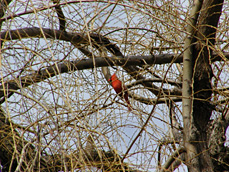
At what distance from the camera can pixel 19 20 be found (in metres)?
2.42

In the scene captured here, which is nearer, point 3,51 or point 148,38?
point 3,51

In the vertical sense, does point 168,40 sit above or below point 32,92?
above

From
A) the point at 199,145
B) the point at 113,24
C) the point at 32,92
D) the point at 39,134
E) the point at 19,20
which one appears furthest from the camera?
the point at 113,24

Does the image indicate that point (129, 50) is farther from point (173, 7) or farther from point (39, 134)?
point (39, 134)

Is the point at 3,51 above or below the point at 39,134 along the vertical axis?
above

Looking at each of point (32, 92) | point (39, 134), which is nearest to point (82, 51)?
point (32, 92)

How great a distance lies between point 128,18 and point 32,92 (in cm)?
159

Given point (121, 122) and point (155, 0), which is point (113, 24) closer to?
point (155, 0)

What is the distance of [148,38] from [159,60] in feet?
0.88

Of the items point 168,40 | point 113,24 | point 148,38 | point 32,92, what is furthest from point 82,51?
point 32,92

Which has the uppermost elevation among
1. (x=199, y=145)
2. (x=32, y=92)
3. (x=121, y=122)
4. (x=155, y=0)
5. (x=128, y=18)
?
(x=155, y=0)

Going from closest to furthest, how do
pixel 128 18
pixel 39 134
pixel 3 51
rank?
1. pixel 39 134
2. pixel 3 51
3. pixel 128 18

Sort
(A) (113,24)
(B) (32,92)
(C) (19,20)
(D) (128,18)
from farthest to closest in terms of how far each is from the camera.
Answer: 1. (A) (113,24)
2. (D) (128,18)
3. (C) (19,20)
4. (B) (32,92)

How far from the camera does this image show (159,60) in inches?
129
